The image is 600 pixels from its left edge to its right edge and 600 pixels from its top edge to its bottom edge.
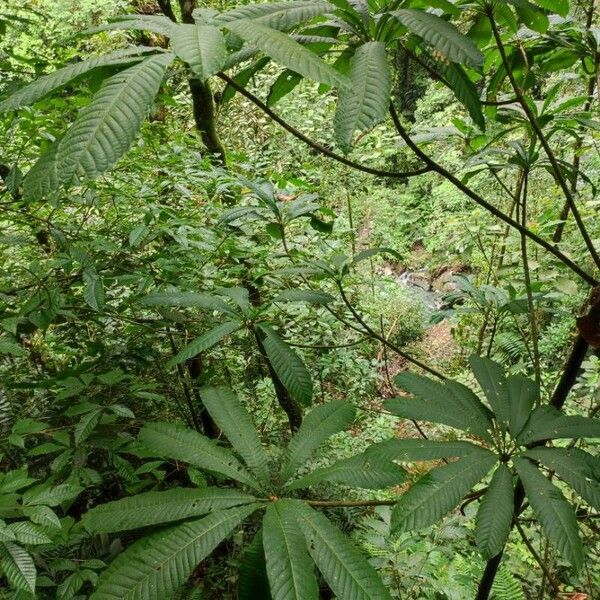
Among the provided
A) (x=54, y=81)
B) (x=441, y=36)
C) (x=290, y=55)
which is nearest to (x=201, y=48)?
(x=290, y=55)

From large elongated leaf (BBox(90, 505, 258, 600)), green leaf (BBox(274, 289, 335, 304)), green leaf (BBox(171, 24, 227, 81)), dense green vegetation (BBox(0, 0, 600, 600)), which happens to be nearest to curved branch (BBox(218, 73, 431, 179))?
dense green vegetation (BBox(0, 0, 600, 600))

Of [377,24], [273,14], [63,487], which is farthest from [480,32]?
[63,487]

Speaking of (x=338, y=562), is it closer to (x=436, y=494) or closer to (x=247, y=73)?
(x=436, y=494)

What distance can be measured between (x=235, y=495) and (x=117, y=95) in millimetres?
571

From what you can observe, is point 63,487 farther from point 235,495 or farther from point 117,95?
point 117,95

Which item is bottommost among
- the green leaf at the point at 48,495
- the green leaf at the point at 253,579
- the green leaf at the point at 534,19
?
the green leaf at the point at 48,495

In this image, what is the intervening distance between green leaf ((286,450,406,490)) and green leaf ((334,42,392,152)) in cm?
47

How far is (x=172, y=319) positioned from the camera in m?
1.45

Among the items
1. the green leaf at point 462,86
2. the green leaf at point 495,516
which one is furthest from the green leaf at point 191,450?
the green leaf at point 462,86

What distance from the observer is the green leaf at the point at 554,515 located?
1.82ft

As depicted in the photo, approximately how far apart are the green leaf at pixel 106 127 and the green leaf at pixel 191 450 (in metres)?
0.50

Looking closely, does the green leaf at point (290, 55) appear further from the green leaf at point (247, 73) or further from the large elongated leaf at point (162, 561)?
the large elongated leaf at point (162, 561)

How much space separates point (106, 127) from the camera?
1.30 ft

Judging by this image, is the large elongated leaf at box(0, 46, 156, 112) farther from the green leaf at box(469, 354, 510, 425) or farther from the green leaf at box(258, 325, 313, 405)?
the green leaf at box(469, 354, 510, 425)
